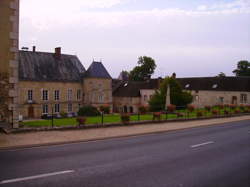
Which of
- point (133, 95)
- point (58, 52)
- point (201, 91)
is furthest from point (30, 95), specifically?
point (201, 91)

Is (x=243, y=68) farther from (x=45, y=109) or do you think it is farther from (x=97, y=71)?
(x=45, y=109)

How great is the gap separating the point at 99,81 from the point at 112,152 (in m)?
43.0

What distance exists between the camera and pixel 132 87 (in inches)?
2493

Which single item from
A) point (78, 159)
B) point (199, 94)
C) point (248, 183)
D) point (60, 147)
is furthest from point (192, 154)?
point (199, 94)

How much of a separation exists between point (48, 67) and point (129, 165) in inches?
1712

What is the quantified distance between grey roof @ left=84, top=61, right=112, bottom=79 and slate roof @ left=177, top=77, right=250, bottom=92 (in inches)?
704

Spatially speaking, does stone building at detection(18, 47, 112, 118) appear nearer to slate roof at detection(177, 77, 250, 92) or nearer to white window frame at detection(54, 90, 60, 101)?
white window frame at detection(54, 90, 60, 101)

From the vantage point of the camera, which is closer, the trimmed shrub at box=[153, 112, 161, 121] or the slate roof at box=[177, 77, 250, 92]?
the trimmed shrub at box=[153, 112, 161, 121]

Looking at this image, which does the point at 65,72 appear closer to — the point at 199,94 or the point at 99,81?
the point at 99,81

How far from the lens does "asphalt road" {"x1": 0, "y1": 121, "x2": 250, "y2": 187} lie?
21.7 feet

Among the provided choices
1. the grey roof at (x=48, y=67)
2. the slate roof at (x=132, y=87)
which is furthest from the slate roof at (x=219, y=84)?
the grey roof at (x=48, y=67)

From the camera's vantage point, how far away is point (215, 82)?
53219mm

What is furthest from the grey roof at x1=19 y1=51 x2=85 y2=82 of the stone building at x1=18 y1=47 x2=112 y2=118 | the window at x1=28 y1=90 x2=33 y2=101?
the window at x1=28 y1=90 x2=33 y2=101

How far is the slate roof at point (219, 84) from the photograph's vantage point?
49000 millimetres
